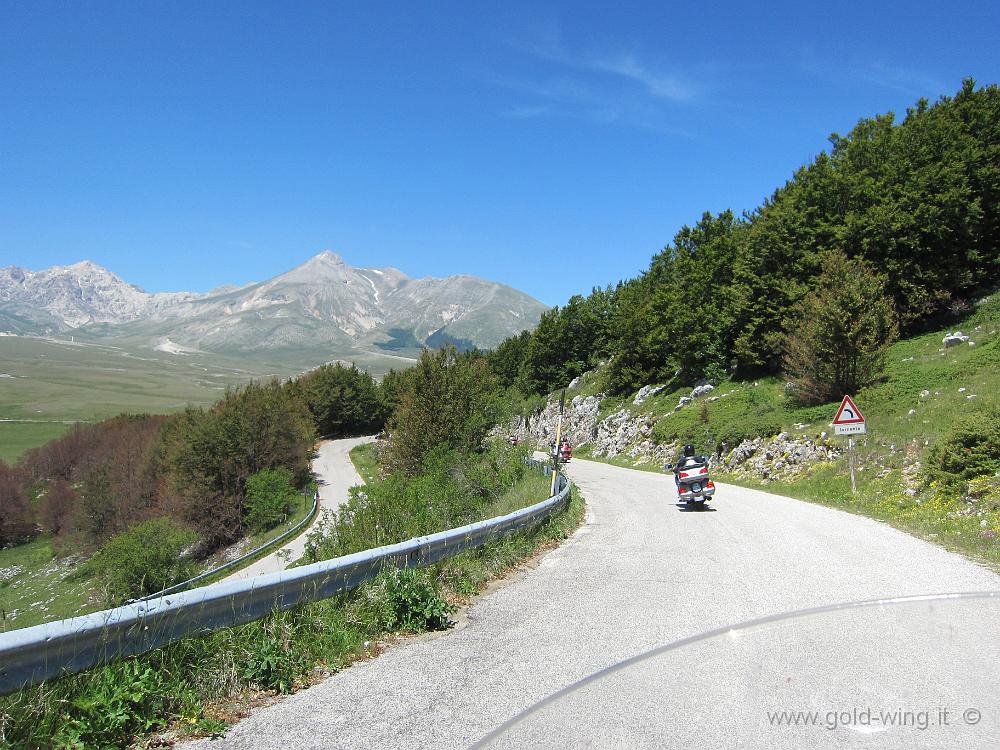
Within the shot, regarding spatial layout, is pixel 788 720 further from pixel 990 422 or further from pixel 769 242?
pixel 769 242

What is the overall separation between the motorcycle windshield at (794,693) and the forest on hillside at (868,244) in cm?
2305

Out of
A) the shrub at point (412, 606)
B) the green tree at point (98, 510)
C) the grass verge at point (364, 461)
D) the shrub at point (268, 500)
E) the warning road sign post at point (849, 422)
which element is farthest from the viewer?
the grass verge at point (364, 461)

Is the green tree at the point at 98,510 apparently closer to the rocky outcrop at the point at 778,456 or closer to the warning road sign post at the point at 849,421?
the rocky outcrop at the point at 778,456

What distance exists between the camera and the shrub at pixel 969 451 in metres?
14.1

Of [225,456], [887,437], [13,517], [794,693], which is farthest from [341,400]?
[794,693]

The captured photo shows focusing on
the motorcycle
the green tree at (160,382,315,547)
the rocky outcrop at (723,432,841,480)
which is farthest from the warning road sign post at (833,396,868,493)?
the green tree at (160,382,315,547)

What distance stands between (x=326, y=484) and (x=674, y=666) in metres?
58.7

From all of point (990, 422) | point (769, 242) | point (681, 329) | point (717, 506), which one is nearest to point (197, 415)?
point (681, 329)

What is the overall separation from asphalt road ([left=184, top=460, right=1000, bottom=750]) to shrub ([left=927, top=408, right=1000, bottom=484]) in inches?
237

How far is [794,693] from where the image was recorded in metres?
4.55

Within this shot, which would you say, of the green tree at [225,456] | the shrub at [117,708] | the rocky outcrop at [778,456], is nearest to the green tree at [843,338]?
the rocky outcrop at [778,456]

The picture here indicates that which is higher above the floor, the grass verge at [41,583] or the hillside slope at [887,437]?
the hillside slope at [887,437]

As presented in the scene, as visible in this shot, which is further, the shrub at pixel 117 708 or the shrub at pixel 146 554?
the shrub at pixel 146 554

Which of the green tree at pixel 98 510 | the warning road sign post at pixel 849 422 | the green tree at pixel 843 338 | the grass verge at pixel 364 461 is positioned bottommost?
the green tree at pixel 98 510
